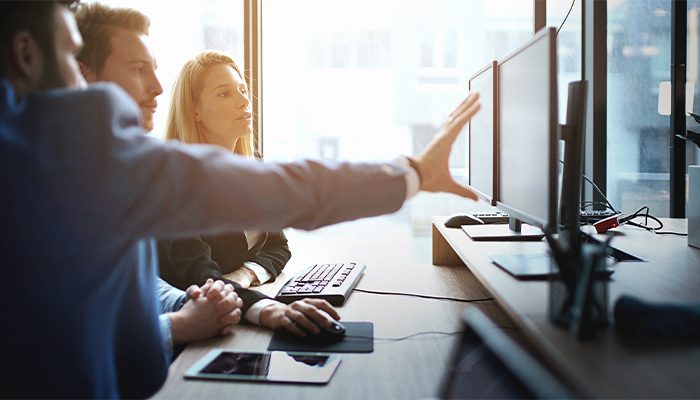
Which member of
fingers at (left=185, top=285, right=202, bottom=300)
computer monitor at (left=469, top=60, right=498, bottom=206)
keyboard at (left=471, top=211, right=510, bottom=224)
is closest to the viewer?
fingers at (left=185, top=285, right=202, bottom=300)

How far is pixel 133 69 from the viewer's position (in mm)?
1290

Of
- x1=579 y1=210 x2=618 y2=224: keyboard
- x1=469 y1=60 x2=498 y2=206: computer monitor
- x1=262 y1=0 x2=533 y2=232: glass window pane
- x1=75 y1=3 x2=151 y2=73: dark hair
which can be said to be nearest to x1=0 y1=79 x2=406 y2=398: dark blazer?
x1=75 y1=3 x2=151 y2=73: dark hair

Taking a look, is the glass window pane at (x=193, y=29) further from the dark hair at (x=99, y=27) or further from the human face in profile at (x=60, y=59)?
the human face in profile at (x=60, y=59)

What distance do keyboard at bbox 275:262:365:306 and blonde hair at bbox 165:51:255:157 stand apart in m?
0.63

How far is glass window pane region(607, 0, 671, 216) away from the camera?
2.80m

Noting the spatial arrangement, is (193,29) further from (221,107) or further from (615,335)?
(615,335)

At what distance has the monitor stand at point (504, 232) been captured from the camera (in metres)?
1.73

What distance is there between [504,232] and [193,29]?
6.50 feet

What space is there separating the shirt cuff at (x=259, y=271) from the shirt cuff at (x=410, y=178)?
90cm

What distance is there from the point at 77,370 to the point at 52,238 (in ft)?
0.56

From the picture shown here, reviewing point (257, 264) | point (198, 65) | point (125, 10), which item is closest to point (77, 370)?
point (125, 10)

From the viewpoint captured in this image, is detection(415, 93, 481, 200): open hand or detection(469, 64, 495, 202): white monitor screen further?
detection(469, 64, 495, 202): white monitor screen

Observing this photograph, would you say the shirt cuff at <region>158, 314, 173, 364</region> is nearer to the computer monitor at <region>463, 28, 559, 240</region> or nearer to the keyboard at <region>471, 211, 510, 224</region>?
the computer monitor at <region>463, 28, 559, 240</region>

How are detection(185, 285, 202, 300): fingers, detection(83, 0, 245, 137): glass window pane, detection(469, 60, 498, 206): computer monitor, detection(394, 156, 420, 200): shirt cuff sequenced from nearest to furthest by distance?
1. detection(394, 156, 420, 200): shirt cuff
2. detection(185, 285, 202, 300): fingers
3. detection(469, 60, 498, 206): computer monitor
4. detection(83, 0, 245, 137): glass window pane
